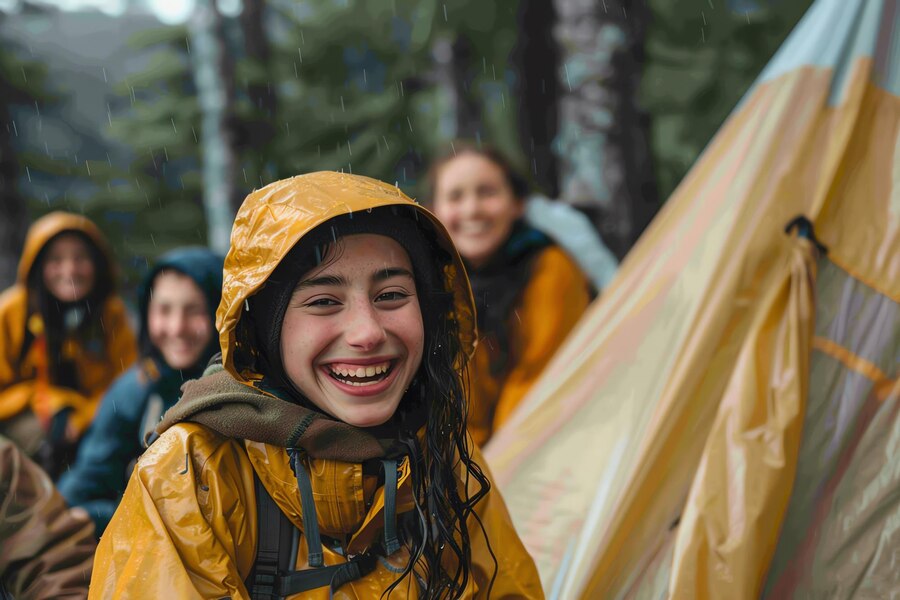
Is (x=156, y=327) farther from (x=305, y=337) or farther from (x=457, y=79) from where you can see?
(x=457, y=79)

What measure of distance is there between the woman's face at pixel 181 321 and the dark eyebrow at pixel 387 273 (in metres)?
2.77

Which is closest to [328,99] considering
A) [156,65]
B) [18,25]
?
[156,65]

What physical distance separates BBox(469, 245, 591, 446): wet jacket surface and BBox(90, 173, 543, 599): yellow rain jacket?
2738 mm

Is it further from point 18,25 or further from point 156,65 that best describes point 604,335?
point 18,25

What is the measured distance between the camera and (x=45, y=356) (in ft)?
20.0

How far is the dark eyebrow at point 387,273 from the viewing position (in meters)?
2.07

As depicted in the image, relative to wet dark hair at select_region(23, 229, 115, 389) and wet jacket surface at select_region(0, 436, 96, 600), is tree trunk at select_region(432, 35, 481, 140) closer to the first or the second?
wet dark hair at select_region(23, 229, 115, 389)

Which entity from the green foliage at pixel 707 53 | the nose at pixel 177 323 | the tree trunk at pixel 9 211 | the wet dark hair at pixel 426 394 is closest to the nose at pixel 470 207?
the nose at pixel 177 323

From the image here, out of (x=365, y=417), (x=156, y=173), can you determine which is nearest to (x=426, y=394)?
(x=365, y=417)

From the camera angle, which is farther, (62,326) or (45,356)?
(62,326)

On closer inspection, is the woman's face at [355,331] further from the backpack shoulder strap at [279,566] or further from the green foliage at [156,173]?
the green foliage at [156,173]

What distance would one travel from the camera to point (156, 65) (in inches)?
496

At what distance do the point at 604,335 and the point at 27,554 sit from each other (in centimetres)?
218

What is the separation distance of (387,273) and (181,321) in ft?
9.23
